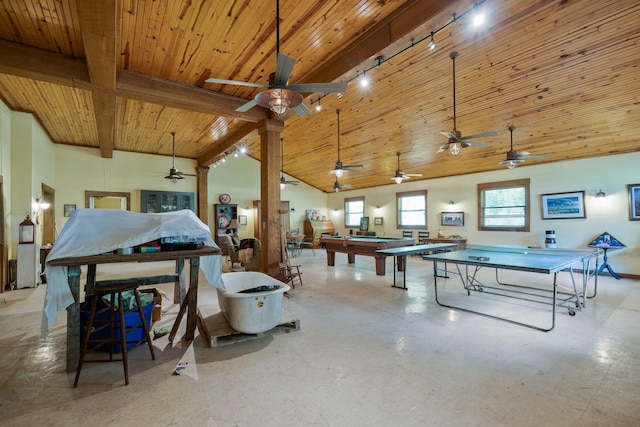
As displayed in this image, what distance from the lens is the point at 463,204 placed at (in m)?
8.59

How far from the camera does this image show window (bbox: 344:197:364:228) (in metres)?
11.9

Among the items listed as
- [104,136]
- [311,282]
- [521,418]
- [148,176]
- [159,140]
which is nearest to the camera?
[521,418]

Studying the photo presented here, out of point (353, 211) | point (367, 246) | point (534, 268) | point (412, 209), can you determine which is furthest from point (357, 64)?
point (353, 211)

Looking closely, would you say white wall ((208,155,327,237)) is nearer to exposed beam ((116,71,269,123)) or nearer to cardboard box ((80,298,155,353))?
exposed beam ((116,71,269,123))

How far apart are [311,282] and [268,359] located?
3173 millimetres

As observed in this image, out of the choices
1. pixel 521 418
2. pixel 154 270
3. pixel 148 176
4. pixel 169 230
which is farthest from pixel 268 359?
pixel 148 176

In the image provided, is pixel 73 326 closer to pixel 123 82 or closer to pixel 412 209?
pixel 123 82

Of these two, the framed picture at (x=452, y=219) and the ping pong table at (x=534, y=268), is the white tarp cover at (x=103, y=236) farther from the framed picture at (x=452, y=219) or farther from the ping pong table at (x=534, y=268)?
the framed picture at (x=452, y=219)

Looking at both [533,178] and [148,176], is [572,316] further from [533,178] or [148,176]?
[148,176]

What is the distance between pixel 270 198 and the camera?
518cm

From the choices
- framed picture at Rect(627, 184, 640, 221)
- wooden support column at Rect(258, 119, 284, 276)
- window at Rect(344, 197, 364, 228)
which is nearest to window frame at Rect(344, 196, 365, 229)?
window at Rect(344, 197, 364, 228)

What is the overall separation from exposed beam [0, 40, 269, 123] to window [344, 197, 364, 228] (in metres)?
7.41

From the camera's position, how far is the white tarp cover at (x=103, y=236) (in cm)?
230

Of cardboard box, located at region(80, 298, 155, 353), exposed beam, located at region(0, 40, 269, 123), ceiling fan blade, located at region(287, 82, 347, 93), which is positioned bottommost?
cardboard box, located at region(80, 298, 155, 353)
